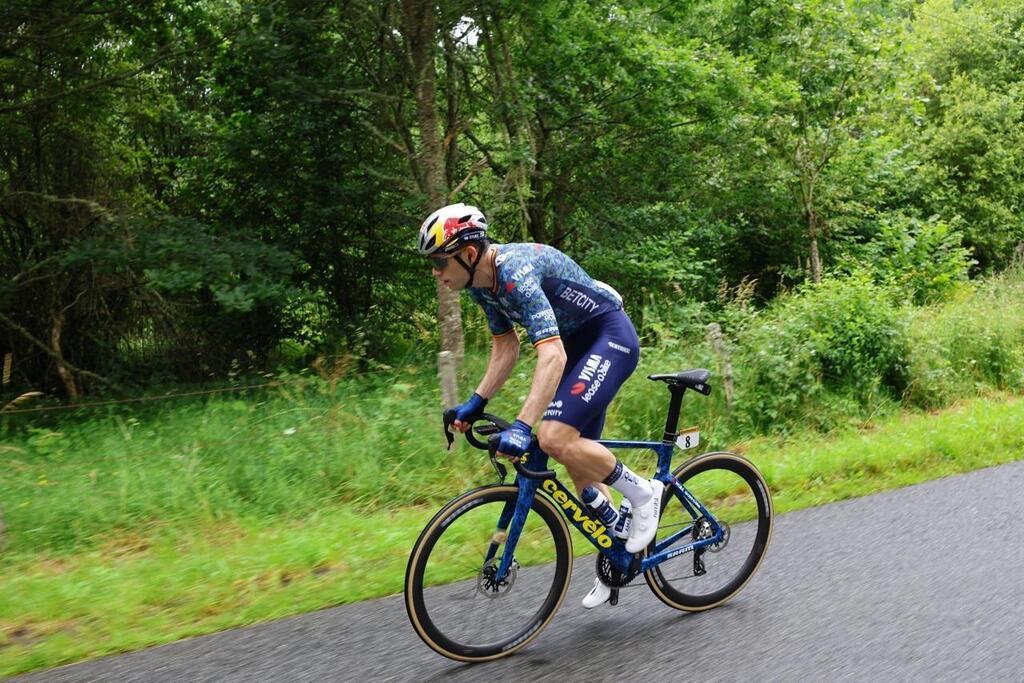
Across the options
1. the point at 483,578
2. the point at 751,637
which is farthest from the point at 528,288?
the point at 751,637

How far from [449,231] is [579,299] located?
2.41 ft

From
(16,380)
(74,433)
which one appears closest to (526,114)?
(74,433)

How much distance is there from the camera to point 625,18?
1241cm

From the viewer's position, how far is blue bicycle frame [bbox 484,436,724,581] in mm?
3834

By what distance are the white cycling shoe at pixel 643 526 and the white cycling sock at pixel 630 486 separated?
0.03m

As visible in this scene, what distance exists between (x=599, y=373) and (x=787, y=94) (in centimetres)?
1194

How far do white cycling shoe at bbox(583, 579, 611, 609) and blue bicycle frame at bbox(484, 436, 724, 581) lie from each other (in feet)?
0.54

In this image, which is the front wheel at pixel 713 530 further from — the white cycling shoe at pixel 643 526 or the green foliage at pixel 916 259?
the green foliage at pixel 916 259

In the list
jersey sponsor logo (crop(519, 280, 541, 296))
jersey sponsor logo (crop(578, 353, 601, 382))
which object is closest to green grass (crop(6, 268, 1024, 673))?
jersey sponsor logo (crop(578, 353, 601, 382))

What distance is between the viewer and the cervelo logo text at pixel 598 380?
3840 millimetres

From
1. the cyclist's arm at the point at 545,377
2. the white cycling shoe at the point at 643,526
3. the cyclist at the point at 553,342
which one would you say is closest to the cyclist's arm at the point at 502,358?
the cyclist at the point at 553,342

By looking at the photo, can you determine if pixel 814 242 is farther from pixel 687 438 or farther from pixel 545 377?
pixel 545 377

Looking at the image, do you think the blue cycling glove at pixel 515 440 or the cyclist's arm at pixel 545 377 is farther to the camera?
the cyclist's arm at pixel 545 377

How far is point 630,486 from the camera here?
13.1ft
